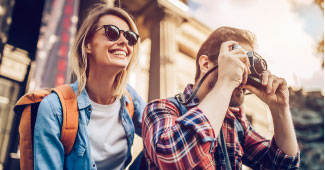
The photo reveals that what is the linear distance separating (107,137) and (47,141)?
422 millimetres

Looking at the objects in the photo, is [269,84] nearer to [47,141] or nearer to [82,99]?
[82,99]

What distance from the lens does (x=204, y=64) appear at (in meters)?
1.57

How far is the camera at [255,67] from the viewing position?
127 centimetres

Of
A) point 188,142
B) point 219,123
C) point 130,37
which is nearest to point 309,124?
point 130,37

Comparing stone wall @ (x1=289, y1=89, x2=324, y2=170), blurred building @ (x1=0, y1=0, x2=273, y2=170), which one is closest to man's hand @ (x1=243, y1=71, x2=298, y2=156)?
blurred building @ (x1=0, y1=0, x2=273, y2=170)

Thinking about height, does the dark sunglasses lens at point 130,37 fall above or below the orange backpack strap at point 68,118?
above

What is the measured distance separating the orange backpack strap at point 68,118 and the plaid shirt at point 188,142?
444 mm

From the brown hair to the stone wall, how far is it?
7189 millimetres

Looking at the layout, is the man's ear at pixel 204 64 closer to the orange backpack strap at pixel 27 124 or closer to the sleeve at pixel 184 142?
the sleeve at pixel 184 142

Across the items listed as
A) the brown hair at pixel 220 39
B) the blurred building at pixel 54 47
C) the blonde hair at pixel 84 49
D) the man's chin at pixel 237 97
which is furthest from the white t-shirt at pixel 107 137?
the blurred building at pixel 54 47

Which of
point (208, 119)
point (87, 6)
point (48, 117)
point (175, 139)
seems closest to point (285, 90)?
point (208, 119)

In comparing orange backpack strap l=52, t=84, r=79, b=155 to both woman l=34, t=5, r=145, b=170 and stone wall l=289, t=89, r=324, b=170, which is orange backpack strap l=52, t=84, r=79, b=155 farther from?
stone wall l=289, t=89, r=324, b=170

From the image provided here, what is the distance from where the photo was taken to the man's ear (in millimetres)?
1538

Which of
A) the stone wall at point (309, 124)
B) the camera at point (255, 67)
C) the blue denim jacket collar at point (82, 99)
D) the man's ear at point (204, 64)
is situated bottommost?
the blue denim jacket collar at point (82, 99)
